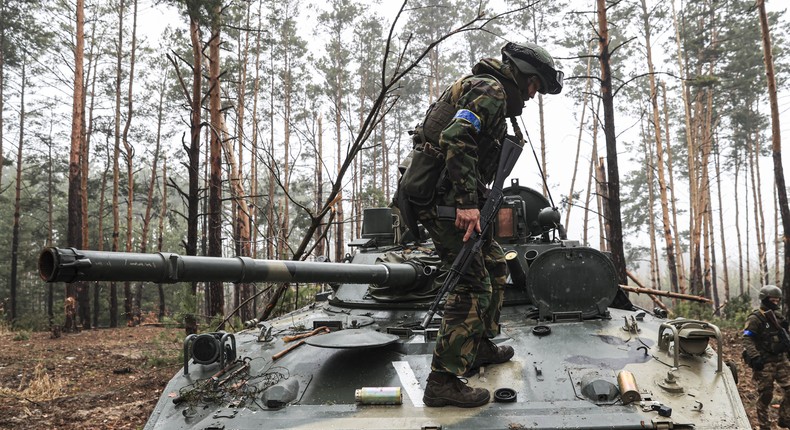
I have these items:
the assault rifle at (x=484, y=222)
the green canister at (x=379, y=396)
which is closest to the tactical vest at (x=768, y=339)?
the assault rifle at (x=484, y=222)

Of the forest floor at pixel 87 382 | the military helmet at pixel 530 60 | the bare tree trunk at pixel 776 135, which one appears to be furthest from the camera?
the bare tree trunk at pixel 776 135

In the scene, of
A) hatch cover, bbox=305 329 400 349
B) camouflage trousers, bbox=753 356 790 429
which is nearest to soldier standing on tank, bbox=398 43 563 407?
hatch cover, bbox=305 329 400 349

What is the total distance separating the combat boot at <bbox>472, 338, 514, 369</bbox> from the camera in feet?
14.5

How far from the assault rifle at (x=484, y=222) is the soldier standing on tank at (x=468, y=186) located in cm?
7

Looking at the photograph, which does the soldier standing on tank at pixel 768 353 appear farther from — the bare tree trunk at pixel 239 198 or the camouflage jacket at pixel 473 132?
the bare tree trunk at pixel 239 198

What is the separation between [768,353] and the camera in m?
7.41

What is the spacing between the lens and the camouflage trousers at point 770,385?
7211mm

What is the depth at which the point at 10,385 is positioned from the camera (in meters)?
10.3

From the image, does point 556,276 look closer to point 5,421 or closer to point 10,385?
point 5,421

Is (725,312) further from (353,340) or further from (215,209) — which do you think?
(353,340)

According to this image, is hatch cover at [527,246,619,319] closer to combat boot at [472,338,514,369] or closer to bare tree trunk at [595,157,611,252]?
combat boot at [472,338,514,369]

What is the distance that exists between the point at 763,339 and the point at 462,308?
211 inches

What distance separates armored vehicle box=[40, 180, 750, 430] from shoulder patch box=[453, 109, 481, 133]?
1.38 m

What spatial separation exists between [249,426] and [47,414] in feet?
20.1
